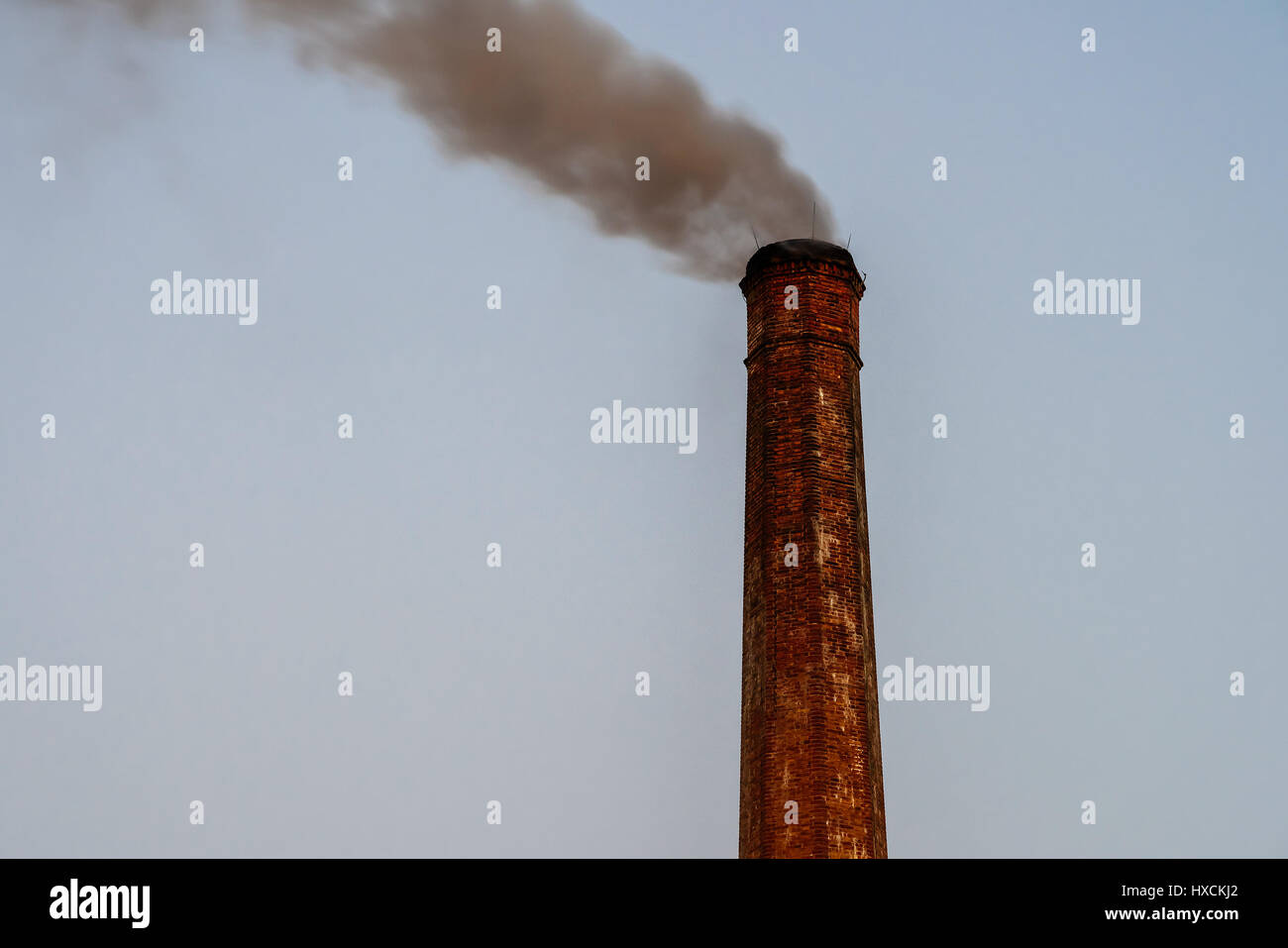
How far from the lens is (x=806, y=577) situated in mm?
16953

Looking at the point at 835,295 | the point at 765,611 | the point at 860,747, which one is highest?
the point at 835,295

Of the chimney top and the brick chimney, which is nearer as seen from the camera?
the brick chimney

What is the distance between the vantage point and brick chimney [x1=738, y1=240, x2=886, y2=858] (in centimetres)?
1644

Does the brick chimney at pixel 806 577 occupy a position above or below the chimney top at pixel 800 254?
below

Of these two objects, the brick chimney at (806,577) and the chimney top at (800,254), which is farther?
the chimney top at (800,254)

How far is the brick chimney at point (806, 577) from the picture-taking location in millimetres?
16438

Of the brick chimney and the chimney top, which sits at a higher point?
the chimney top

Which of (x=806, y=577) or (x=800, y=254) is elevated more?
(x=800, y=254)
